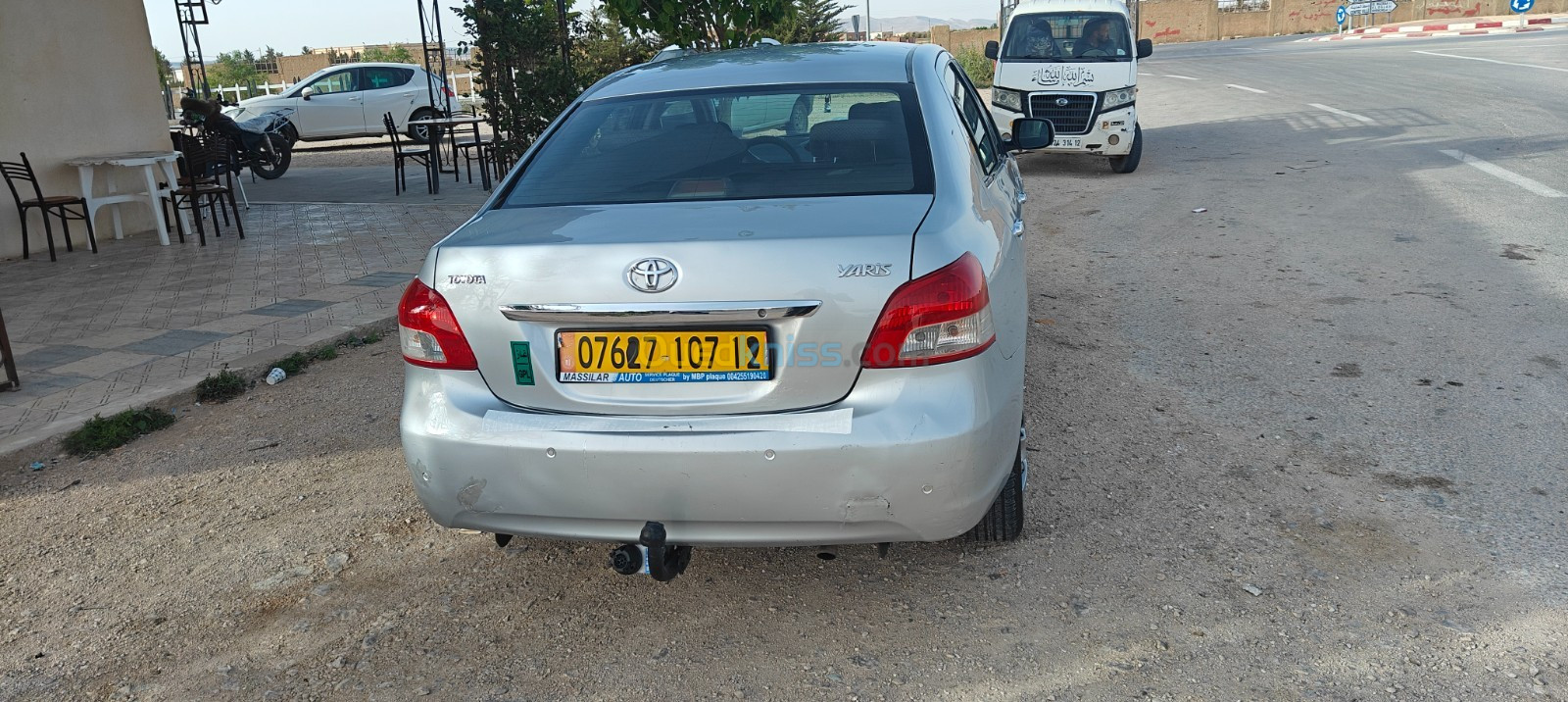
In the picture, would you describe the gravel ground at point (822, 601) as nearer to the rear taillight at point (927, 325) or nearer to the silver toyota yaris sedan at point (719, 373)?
the silver toyota yaris sedan at point (719, 373)

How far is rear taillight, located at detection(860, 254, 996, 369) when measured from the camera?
2639 millimetres

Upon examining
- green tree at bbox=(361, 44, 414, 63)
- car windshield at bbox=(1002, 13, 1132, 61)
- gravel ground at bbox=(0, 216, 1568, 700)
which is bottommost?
gravel ground at bbox=(0, 216, 1568, 700)

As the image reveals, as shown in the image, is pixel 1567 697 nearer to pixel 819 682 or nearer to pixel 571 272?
pixel 819 682

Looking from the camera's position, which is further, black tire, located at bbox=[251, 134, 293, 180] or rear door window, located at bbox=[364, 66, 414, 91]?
rear door window, located at bbox=[364, 66, 414, 91]

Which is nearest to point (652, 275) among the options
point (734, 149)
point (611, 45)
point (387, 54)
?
point (734, 149)

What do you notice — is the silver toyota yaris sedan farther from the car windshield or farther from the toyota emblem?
the car windshield

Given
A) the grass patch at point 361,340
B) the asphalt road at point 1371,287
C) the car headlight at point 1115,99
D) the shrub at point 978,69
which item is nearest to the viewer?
the asphalt road at point 1371,287

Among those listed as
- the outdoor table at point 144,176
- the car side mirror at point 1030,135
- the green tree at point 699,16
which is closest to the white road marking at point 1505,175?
the car side mirror at point 1030,135

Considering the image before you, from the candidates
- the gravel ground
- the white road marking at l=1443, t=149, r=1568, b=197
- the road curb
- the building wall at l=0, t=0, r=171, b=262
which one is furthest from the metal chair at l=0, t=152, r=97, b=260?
the road curb

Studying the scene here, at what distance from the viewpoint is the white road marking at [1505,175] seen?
902 centimetres

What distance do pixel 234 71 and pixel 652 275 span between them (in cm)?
6119

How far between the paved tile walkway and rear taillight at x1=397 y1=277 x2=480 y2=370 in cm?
276

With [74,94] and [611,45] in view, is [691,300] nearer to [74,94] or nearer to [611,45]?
[74,94]

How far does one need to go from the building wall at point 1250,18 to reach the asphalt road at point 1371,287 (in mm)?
39228
